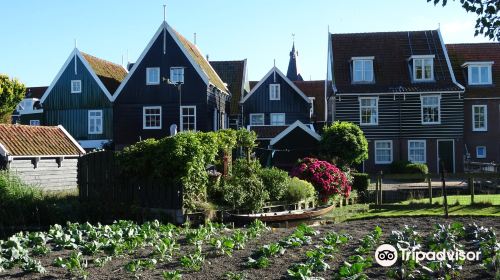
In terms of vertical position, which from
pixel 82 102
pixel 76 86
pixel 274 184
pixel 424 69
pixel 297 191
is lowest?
pixel 297 191

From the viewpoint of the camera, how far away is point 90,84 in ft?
119

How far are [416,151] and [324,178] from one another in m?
14.8

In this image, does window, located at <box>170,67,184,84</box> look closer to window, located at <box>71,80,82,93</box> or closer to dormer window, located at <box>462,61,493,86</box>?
window, located at <box>71,80,82,93</box>

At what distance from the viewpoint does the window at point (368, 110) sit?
34312 millimetres

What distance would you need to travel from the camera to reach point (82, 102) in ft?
120

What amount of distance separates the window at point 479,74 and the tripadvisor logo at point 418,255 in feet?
96.9

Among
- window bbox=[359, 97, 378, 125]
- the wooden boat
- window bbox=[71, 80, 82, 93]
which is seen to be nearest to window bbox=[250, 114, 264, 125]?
window bbox=[359, 97, 378, 125]

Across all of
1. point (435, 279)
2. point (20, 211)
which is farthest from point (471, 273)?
point (20, 211)

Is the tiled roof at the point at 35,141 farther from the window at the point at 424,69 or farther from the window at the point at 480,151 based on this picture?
the window at the point at 480,151

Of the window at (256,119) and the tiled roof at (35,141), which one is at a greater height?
the window at (256,119)

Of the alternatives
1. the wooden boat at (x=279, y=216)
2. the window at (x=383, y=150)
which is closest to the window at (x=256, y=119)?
the window at (x=383, y=150)

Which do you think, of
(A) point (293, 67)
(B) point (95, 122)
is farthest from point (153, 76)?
(A) point (293, 67)

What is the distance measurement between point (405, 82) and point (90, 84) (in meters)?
20.5

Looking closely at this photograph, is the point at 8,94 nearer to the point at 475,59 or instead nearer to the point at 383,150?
the point at 383,150
